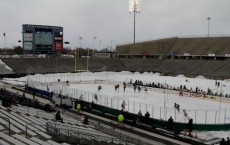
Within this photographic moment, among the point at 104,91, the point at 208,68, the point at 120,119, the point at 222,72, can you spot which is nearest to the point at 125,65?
the point at 208,68

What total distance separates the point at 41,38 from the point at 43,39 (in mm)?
500

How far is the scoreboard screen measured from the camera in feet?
232

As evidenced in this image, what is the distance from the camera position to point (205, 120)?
24797mm

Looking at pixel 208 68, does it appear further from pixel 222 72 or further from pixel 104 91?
pixel 104 91

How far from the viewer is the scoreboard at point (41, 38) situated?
6959 centimetres

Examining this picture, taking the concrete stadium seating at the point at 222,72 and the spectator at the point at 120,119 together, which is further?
the concrete stadium seating at the point at 222,72

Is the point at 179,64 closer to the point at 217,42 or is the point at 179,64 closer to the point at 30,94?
the point at 217,42

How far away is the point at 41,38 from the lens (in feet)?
233

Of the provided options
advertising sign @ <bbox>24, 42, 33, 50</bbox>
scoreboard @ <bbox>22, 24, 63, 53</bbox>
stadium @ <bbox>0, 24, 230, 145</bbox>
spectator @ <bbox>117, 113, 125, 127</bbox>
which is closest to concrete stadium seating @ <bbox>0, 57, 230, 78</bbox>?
stadium @ <bbox>0, 24, 230, 145</bbox>

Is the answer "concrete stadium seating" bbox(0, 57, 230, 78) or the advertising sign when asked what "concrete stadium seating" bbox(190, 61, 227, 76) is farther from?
the advertising sign

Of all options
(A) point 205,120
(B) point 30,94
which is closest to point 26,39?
(B) point 30,94

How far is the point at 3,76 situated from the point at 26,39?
13.0 m

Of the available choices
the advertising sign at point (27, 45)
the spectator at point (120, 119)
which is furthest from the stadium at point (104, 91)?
the spectator at point (120, 119)

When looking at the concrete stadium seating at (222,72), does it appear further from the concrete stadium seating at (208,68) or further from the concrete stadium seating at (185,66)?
the concrete stadium seating at (185,66)
